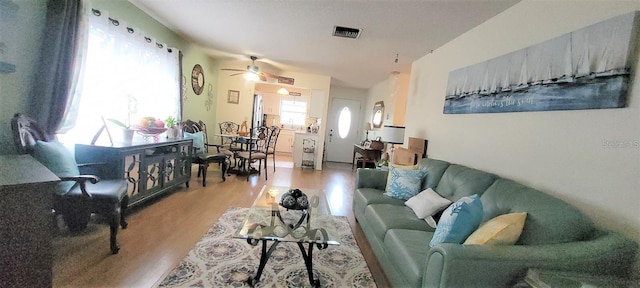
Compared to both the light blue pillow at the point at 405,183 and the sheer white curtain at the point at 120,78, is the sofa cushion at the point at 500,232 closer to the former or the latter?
the light blue pillow at the point at 405,183

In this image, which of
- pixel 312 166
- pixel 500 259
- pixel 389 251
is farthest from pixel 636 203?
pixel 312 166

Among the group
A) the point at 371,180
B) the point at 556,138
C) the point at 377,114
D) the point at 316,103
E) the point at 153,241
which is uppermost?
the point at 316,103

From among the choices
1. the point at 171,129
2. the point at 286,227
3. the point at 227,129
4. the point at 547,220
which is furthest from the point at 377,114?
the point at 547,220

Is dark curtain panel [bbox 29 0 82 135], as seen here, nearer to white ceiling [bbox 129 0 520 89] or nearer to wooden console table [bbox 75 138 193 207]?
wooden console table [bbox 75 138 193 207]

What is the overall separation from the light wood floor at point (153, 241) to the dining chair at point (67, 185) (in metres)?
0.15

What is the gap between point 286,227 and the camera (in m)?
2.06

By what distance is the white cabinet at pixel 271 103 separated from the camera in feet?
29.3

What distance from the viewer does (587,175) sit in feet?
5.11

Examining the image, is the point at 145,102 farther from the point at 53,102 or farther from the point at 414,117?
the point at 414,117

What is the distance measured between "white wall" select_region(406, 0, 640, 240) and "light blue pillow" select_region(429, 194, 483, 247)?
2.08 ft

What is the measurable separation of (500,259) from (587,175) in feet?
2.90

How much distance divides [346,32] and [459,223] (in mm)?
2628

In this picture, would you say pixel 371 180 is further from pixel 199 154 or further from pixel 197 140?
pixel 197 140

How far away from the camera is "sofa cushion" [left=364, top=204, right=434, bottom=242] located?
2096 millimetres
